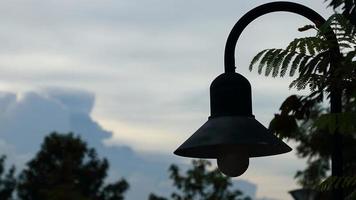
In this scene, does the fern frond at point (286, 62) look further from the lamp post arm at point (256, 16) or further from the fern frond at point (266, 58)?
the lamp post arm at point (256, 16)

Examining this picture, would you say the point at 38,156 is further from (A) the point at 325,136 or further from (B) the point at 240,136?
(B) the point at 240,136

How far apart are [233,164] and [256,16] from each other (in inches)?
51.4

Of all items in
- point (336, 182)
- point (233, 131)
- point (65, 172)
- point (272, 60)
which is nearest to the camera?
point (233, 131)

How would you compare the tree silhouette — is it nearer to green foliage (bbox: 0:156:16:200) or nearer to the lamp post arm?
green foliage (bbox: 0:156:16:200)

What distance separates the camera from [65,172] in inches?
2721

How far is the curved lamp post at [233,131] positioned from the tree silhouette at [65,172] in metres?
58.5

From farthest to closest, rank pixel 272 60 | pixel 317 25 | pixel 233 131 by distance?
pixel 317 25
pixel 272 60
pixel 233 131

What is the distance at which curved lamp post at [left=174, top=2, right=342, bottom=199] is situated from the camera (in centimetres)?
618

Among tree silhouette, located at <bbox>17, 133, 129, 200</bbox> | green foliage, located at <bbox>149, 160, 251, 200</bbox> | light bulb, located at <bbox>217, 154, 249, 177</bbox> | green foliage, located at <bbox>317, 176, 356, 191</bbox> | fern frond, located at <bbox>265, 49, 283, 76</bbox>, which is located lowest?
green foliage, located at <bbox>317, 176, 356, 191</bbox>

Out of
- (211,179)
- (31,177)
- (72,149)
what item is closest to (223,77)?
(211,179)

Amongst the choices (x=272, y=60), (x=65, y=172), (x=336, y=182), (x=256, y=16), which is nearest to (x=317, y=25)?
(x=256, y=16)

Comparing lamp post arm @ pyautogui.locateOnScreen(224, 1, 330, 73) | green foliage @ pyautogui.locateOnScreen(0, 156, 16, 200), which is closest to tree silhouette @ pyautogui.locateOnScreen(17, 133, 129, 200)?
green foliage @ pyautogui.locateOnScreen(0, 156, 16, 200)

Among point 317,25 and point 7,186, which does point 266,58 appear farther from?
point 7,186

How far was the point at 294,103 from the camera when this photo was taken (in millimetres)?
7375
